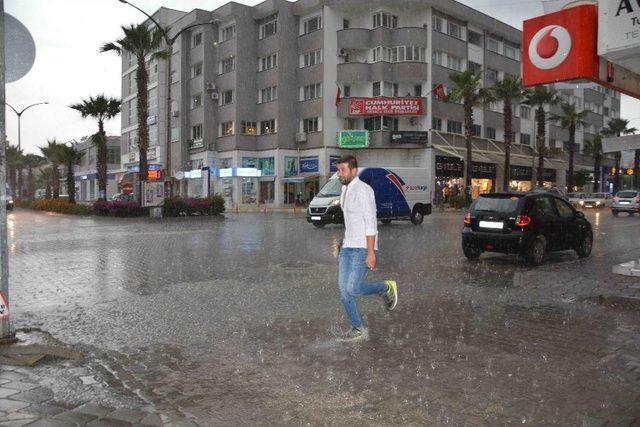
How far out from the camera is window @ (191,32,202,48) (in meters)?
51.0

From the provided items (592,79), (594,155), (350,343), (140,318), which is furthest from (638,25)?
(594,155)

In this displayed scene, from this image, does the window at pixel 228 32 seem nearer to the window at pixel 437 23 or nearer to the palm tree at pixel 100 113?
the palm tree at pixel 100 113

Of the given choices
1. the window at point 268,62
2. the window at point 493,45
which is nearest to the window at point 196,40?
the window at point 268,62

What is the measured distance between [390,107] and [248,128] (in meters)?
13.0

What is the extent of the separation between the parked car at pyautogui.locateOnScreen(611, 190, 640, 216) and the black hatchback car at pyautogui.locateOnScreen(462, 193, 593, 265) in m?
24.0

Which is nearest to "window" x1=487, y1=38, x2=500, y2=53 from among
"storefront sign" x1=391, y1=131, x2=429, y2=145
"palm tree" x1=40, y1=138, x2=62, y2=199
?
"storefront sign" x1=391, y1=131, x2=429, y2=145

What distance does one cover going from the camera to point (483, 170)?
51125 mm

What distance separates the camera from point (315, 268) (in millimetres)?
10875

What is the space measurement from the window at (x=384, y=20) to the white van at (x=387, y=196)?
23153mm

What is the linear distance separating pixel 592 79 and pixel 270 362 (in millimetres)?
7251

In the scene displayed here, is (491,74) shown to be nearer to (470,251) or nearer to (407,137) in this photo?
(407,137)

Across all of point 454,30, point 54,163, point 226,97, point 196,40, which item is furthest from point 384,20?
point 54,163

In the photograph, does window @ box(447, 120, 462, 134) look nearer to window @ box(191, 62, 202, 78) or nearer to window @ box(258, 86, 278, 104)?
window @ box(258, 86, 278, 104)

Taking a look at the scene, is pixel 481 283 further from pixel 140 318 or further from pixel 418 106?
pixel 418 106
